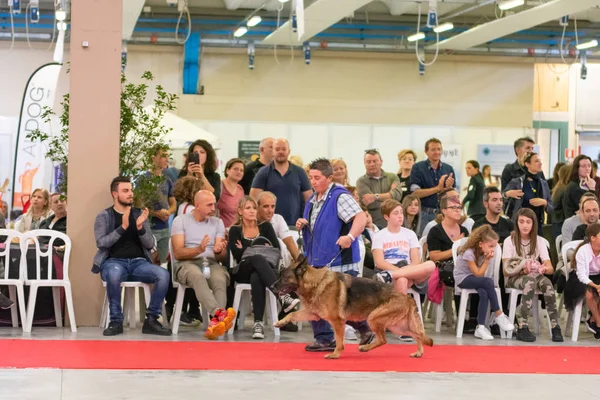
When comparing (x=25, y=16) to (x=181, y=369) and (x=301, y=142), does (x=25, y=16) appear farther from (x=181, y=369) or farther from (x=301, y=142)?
(x=181, y=369)

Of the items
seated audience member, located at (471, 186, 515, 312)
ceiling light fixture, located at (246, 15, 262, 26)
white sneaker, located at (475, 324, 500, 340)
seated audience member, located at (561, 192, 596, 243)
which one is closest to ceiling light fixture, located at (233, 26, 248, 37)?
ceiling light fixture, located at (246, 15, 262, 26)

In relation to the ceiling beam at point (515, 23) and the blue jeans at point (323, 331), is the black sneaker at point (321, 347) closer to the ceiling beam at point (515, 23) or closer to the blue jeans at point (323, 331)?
the blue jeans at point (323, 331)

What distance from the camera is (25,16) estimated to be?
51.9 ft

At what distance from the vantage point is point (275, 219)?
750 centimetres

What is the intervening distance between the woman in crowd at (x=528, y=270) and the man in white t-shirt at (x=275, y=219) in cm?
165

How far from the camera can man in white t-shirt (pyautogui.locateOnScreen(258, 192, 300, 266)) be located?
7371mm

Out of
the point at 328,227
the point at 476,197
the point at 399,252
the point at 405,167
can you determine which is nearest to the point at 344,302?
the point at 328,227

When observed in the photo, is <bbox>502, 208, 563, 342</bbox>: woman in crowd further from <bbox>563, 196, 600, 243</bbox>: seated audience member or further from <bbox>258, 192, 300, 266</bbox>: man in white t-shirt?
<bbox>258, 192, 300, 266</bbox>: man in white t-shirt

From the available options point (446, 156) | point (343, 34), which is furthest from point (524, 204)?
point (343, 34)

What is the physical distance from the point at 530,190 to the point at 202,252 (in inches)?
134

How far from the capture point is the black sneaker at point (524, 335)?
7273 millimetres

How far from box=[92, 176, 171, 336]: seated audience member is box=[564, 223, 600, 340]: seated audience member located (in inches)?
120

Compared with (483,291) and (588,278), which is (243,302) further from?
(588,278)

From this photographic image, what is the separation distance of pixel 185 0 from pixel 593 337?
911 cm
